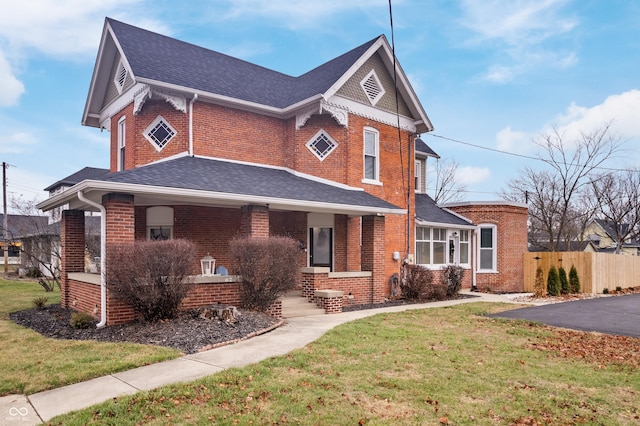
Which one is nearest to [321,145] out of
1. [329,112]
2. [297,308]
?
[329,112]

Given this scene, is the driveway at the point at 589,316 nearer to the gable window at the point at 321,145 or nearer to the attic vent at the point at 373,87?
the gable window at the point at 321,145

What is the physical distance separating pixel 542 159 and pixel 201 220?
2529 cm

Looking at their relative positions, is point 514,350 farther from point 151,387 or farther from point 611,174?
point 611,174

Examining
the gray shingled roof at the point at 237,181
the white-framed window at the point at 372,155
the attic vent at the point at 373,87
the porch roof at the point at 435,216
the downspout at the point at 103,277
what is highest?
the attic vent at the point at 373,87

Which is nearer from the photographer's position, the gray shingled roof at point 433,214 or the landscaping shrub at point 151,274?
the landscaping shrub at point 151,274

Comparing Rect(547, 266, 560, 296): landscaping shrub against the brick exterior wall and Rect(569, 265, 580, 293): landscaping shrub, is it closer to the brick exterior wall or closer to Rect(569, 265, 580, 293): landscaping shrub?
Rect(569, 265, 580, 293): landscaping shrub

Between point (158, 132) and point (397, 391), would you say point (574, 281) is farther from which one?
point (158, 132)

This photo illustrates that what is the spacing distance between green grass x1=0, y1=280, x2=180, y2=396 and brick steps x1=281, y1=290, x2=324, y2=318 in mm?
4809

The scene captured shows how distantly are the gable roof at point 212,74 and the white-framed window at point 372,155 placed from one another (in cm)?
220

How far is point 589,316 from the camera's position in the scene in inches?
495

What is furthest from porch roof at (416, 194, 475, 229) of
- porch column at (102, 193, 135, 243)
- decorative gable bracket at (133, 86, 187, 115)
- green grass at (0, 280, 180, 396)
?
green grass at (0, 280, 180, 396)

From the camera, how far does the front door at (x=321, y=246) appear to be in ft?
51.6

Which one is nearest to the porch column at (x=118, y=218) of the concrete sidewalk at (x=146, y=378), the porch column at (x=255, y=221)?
the porch column at (x=255, y=221)

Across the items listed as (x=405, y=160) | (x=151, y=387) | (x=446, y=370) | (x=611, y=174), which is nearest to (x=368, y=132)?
(x=405, y=160)
